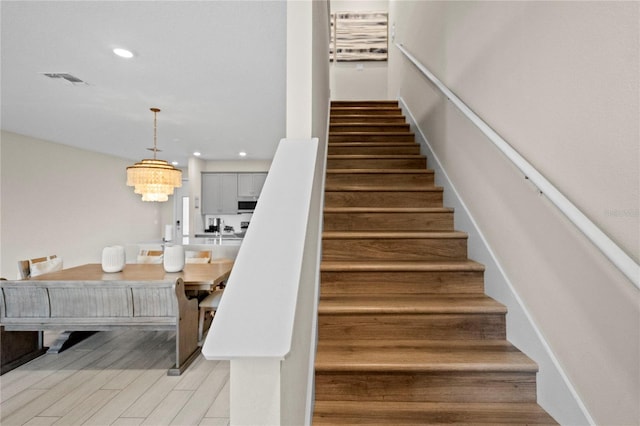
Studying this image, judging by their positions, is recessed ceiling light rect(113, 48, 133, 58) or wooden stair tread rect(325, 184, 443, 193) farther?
recessed ceiling light rect(113, 48, 133, 58)

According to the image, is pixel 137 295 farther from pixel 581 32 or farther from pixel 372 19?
pixel 372 19

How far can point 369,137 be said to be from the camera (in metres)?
3.19

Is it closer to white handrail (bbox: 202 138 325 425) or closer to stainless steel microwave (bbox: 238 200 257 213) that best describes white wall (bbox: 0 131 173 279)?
stainless steel microwave (bbox: 238 200 257 213)

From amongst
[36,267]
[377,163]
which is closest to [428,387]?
[377,163]

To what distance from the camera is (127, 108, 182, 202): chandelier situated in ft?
13.1

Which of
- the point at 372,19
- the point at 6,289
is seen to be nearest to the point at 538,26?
the point at 6,289

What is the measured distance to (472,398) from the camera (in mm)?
1330

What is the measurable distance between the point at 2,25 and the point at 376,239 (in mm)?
2852

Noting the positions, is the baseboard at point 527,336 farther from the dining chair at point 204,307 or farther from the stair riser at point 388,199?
the dining chair at point 204,307

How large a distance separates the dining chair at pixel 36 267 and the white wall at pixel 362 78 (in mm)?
4455

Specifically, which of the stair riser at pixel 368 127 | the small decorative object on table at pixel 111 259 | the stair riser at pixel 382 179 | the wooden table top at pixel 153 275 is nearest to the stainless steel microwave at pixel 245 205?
the wooden table top at pixel 153 275

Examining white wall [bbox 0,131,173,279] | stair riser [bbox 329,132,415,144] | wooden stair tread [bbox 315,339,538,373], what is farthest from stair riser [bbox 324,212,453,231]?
white wall [bbox 0,131,173,279]

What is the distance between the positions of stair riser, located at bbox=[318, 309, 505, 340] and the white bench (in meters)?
1.82

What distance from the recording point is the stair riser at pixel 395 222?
2.19 m
